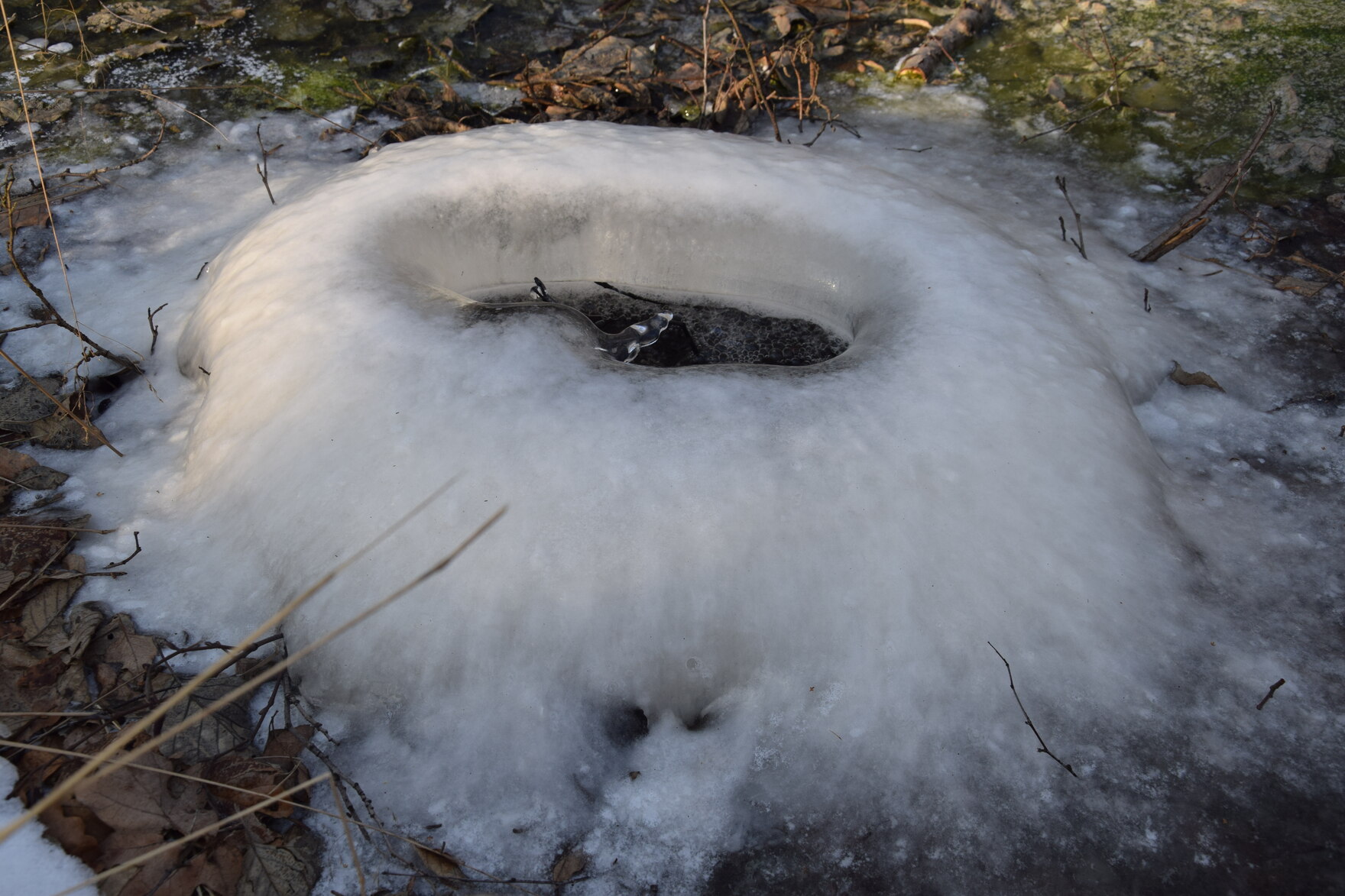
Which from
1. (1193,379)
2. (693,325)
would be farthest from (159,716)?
(1193,379)

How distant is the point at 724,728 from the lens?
5.09 feet

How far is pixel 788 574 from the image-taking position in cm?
159

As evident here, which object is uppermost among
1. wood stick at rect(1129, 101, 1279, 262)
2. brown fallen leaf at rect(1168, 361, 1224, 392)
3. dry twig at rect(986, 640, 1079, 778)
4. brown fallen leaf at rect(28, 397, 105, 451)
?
wood stick at rect(1129, 101, 1279, 262)

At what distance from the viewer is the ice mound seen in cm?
149

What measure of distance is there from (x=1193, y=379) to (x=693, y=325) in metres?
1.30

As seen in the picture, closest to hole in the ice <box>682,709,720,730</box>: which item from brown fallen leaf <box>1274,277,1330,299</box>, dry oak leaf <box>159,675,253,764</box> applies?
dry oak leaf <box>159,675,253,764</box>

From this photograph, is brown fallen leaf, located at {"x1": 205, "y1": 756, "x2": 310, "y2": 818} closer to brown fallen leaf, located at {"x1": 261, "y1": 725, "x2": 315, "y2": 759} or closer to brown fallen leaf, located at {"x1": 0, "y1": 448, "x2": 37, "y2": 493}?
brown fallen leaf, located at {"x1": 261, "y1": 725, "x2": 315, "y2": 759}

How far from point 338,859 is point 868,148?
2.73 meters

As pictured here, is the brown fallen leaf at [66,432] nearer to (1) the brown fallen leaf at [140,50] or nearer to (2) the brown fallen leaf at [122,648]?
(2) the brown fallen leaf at [122,648]

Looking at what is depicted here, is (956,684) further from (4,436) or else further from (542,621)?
(4,436)

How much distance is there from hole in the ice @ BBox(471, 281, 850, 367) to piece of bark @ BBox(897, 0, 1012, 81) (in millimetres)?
1639

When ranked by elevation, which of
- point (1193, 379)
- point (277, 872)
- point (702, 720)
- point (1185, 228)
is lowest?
point (277, 872)

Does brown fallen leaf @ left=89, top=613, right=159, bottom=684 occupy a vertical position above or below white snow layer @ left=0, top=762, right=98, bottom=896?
above

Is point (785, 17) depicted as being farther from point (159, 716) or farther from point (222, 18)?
point (159, 716)
